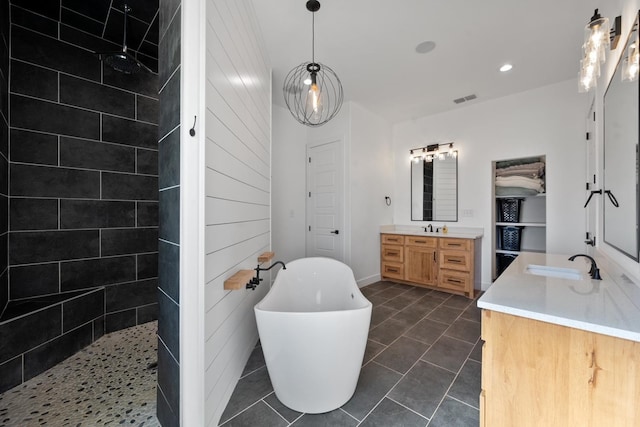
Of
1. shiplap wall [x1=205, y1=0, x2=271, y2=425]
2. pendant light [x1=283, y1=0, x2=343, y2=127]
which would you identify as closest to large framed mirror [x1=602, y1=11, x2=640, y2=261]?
pendant light [x1=283, y1=0, x2=343, y2=127]

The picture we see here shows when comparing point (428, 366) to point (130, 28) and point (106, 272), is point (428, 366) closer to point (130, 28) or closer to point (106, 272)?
point (106, 272)

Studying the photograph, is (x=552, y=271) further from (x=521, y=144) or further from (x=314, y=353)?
(x=521, y=144)

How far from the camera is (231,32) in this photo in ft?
5.32

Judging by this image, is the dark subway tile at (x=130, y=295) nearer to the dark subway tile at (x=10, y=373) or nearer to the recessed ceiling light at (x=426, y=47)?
the dark subway tile at (x=10, y=373)

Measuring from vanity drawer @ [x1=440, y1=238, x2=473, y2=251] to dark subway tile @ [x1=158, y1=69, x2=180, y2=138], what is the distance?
11.5 ft

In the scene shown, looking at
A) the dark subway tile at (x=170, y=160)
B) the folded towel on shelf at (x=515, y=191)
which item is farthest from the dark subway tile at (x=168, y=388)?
the folded towel on shelf at (x=515, y=191)

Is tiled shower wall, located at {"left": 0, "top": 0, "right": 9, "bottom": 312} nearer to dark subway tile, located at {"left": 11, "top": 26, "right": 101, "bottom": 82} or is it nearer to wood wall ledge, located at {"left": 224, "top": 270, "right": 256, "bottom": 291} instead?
dark subway tile, located at {"left": 11, "top": 26, "right": 101, "bottom": 82}

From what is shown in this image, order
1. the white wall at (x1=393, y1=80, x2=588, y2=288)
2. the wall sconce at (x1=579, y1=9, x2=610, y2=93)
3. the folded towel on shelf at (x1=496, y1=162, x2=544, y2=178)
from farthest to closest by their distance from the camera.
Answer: the folded towel on shelf at (x1=496, y1=162, x2=544, y2=178), the white wall at (x1=393, y1=80, x2=588, y2=288), the wall sconce at (x1=579, y1=9, x2=610, y2=93)

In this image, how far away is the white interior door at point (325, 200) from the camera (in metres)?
3.76

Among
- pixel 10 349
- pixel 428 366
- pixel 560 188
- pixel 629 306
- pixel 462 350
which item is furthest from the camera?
pixel 560 188

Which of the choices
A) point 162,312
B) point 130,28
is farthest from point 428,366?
point 130,28

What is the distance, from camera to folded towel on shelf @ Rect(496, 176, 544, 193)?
333 centimetres

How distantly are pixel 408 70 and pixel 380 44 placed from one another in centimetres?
62

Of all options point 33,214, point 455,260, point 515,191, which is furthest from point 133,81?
point 515,191
